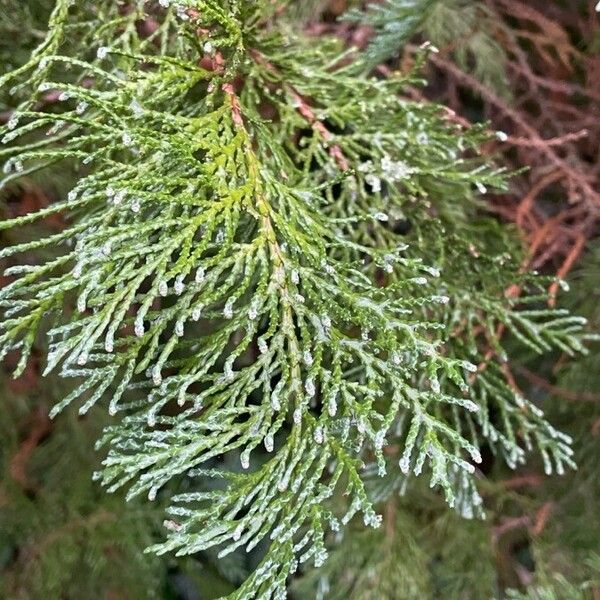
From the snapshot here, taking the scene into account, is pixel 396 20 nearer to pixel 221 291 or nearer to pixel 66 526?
pixel 221 291

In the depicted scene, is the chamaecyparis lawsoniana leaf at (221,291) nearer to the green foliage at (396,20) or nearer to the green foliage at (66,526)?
the green foliage at (396,20)

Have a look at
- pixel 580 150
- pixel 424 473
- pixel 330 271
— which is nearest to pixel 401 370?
pixel 330 271

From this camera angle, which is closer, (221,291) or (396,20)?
(221,291)

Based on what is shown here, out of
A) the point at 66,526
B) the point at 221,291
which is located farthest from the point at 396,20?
the point at 66,526

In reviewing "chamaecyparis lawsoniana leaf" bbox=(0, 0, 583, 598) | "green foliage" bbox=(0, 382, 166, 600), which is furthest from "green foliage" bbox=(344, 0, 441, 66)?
"green foliage" bbox=(0, 382, 166, 600)

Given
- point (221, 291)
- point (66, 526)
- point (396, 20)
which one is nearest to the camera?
point (221, 291)

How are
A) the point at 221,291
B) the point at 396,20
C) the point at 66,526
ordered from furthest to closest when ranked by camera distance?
the point at 66,526 → the point at 396,20 → the point at 221,291

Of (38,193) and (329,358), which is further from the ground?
(329,358)

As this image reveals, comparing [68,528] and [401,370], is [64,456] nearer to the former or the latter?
[68,528]

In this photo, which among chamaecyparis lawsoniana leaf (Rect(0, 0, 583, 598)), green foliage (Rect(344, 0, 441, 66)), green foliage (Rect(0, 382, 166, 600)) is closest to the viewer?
chamaecyparis lawsoniana leaf (Rect(0, 0, 583, 598))

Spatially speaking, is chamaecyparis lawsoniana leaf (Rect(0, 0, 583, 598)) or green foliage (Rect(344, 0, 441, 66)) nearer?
chamaecyparis lawsoniana leaf (Rect(0, 0, 583, 598))

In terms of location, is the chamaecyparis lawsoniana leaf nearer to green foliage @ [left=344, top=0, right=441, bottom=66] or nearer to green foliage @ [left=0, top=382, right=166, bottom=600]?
green foliage @ [left=344, top=0, right=441, bottom=66]
